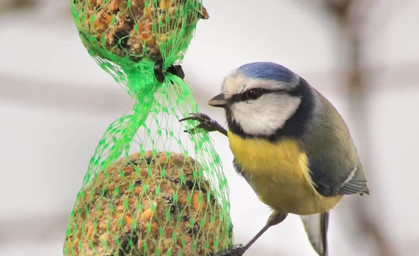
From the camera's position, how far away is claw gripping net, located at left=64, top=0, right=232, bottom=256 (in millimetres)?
2627

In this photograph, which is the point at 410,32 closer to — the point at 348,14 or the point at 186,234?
the point at 348,14

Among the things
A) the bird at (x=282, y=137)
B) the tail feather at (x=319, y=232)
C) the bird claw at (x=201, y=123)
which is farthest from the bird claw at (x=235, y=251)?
the tail feather at (x=319, y=232)

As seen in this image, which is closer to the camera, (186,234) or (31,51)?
(186,234)

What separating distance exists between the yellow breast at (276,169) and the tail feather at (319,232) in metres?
0.52

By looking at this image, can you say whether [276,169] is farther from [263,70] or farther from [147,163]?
[147,163]

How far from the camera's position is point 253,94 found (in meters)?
3.02

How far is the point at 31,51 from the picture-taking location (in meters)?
4.54

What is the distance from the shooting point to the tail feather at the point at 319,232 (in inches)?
148

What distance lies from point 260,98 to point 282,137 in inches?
7.3

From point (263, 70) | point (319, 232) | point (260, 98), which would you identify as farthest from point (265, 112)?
point (319, 232)

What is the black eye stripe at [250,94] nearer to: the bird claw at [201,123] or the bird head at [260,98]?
the bird head at [260,98]

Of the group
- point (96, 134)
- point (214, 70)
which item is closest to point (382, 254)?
point (96, 134)

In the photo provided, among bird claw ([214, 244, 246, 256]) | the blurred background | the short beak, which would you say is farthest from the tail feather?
the short beak

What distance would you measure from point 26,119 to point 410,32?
1.94 m
